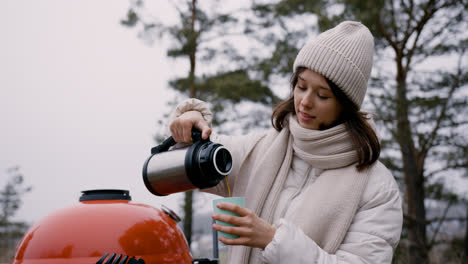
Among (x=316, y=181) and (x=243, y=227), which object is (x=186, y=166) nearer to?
(x=243, y=227)

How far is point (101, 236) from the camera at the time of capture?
56.6 inches

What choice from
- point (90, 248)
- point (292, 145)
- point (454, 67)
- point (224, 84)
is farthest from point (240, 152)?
point (224, 84)

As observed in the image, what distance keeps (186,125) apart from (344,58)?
695 mm

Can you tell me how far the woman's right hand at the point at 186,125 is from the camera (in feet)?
5.58

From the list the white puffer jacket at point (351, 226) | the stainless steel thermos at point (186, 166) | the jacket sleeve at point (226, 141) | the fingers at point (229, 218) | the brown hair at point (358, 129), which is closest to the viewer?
the fingers at point (229, 218)

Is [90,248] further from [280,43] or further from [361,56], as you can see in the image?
[280,43]

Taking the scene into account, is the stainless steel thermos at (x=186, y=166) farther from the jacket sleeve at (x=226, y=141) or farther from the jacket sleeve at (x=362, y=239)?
the jacket sleeve at (x=362, y=239)

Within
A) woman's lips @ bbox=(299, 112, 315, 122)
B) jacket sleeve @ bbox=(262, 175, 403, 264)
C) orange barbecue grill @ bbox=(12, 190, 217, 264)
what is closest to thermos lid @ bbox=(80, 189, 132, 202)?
orange barbecue grill @ bbox=(12, 190, 217, 264)

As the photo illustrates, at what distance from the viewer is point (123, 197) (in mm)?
1662

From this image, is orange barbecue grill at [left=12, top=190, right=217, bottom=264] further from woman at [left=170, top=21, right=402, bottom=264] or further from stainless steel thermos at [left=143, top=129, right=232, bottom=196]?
woman at [left=170, top=21, right=402, bottom=264]

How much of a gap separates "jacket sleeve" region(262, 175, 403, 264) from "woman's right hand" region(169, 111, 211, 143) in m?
0.52

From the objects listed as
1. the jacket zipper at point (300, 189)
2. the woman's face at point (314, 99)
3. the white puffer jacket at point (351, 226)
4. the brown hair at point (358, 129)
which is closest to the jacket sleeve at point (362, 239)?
the white puffer jacket at point (351, 226)

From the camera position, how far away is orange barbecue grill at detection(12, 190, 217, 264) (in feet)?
4.65

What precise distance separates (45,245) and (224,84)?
25.2 feet
